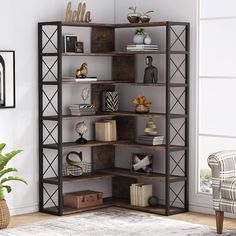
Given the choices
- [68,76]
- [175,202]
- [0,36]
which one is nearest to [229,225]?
[175,202]

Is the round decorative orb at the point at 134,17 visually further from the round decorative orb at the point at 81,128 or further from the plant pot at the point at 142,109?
the round decorative orb at the point at 81,128

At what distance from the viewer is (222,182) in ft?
20.2

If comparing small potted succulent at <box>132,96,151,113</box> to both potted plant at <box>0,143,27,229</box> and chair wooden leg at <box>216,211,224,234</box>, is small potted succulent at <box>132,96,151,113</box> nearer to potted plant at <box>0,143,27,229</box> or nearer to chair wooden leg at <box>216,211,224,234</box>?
potted plant at <box>0,143,27,229</box>

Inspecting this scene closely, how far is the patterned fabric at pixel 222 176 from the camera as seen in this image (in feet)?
20.1

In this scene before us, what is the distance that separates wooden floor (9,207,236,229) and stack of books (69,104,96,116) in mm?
1136

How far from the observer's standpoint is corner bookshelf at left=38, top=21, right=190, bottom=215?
7.04 m

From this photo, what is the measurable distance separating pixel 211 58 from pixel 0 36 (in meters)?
2.19

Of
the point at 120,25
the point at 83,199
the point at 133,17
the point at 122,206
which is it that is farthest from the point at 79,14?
the point at 122,206

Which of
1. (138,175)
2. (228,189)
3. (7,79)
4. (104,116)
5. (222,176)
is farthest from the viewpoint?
(104,116)

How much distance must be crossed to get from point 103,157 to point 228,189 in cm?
218

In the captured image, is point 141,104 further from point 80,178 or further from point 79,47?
point 80,178

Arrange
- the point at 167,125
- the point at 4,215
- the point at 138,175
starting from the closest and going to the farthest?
the point at 4,215 < the point at 167,125 < the point at 138,175

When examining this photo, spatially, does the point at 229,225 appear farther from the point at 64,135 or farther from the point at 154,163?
the point at 64,135

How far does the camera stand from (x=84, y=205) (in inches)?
290
